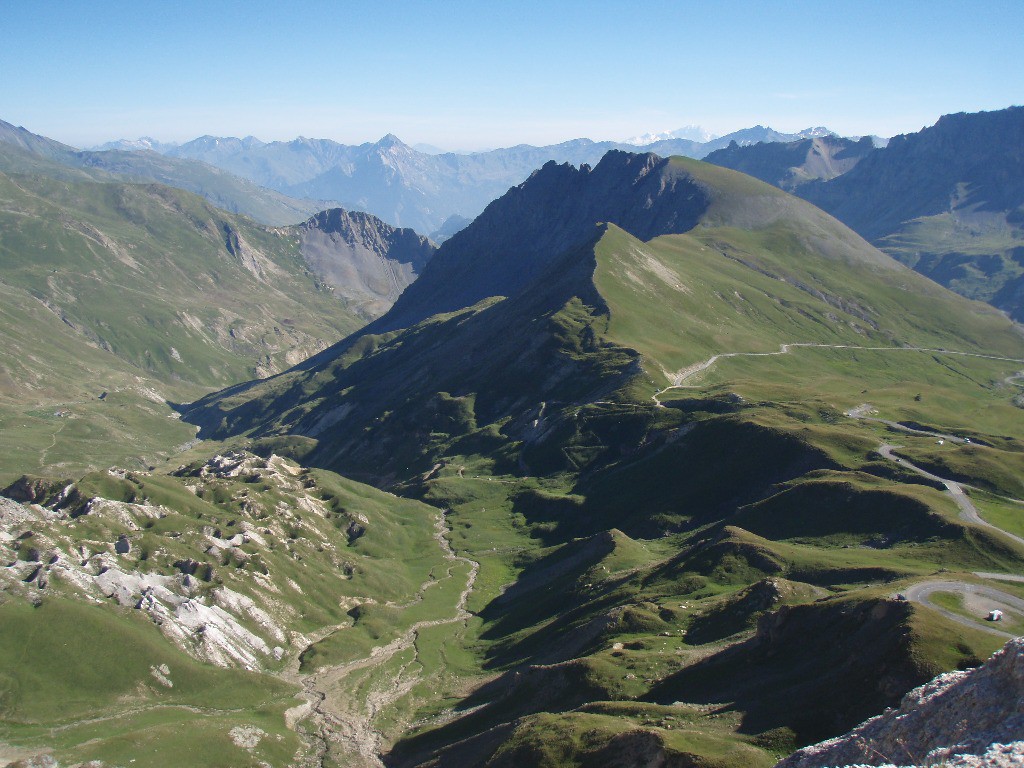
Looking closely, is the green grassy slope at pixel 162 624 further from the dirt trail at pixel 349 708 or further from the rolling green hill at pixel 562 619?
the dirt trail at pixel 349 708

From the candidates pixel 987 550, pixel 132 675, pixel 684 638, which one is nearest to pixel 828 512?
pixel 987 550

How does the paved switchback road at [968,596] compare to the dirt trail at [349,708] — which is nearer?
the paved switchback road at [968,596]

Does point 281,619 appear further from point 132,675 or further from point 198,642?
point 132,675

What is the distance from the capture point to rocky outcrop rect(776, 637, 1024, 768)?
151ft

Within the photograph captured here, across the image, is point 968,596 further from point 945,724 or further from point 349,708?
point 349,708

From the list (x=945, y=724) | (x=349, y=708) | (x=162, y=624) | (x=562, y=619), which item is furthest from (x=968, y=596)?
(x=162, y=624)

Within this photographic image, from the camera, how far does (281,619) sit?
542 feet

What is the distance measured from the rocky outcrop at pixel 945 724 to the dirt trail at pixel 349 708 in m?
83.0

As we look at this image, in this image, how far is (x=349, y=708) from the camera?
135750 millimetres

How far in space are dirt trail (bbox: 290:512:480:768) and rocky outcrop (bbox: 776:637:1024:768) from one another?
272 feet

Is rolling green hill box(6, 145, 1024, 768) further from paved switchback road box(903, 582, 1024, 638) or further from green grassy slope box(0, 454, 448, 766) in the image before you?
paved switchback road box(903, 582, 1024, 638)

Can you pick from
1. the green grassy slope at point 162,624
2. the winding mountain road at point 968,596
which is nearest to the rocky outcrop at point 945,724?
the winding mountain road at point 968,596

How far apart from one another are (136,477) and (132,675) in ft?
250

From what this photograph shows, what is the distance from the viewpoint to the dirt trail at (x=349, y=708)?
122 m
